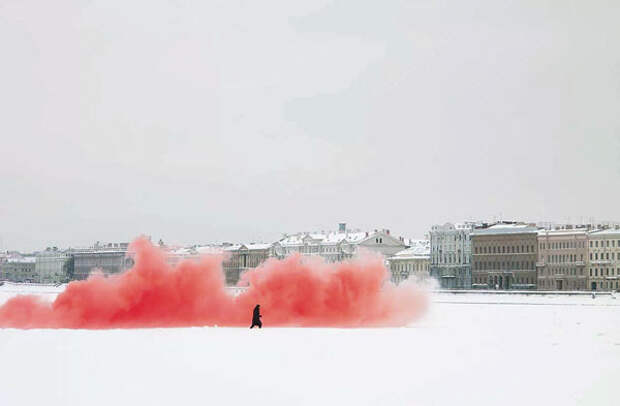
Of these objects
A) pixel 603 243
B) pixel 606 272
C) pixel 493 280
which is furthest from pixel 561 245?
pixel 493 280

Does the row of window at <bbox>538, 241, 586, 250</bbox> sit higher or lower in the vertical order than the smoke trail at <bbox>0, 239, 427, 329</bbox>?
higher

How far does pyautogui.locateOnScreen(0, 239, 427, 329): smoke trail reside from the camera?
57.4m

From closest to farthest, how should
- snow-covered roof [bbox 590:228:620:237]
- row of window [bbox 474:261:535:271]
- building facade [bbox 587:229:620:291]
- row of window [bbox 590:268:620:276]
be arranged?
building facade [bbox 587:229:620:291], row of window [bbox 590:268:620:276], snow-covered roof [bbox 590:228:620:237], row of window [bbox 474:261:535:271]

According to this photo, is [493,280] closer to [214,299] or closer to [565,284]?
[565,284]

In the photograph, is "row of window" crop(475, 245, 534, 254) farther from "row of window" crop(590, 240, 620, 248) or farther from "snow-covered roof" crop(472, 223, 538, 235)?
"row of window" crop(590, 240, 620, 248)

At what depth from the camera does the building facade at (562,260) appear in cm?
17325

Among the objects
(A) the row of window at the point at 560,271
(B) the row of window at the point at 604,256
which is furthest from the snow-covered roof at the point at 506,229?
(B) the row of window at the point at 604,256

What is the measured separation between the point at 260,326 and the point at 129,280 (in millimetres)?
8100

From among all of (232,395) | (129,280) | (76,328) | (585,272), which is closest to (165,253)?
(129,280)

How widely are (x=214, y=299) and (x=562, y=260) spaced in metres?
124

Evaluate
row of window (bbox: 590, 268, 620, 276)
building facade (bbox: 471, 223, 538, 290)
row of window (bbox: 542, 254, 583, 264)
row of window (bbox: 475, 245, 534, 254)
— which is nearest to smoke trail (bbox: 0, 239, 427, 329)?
row of window (bbox: 590, 268, 620, 276)

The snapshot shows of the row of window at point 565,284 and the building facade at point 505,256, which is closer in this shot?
the row of window at point 565,284

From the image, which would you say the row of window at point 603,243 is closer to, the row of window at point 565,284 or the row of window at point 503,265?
the row of window at point 565,284

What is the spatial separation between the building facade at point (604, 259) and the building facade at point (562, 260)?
1010 millimetres
